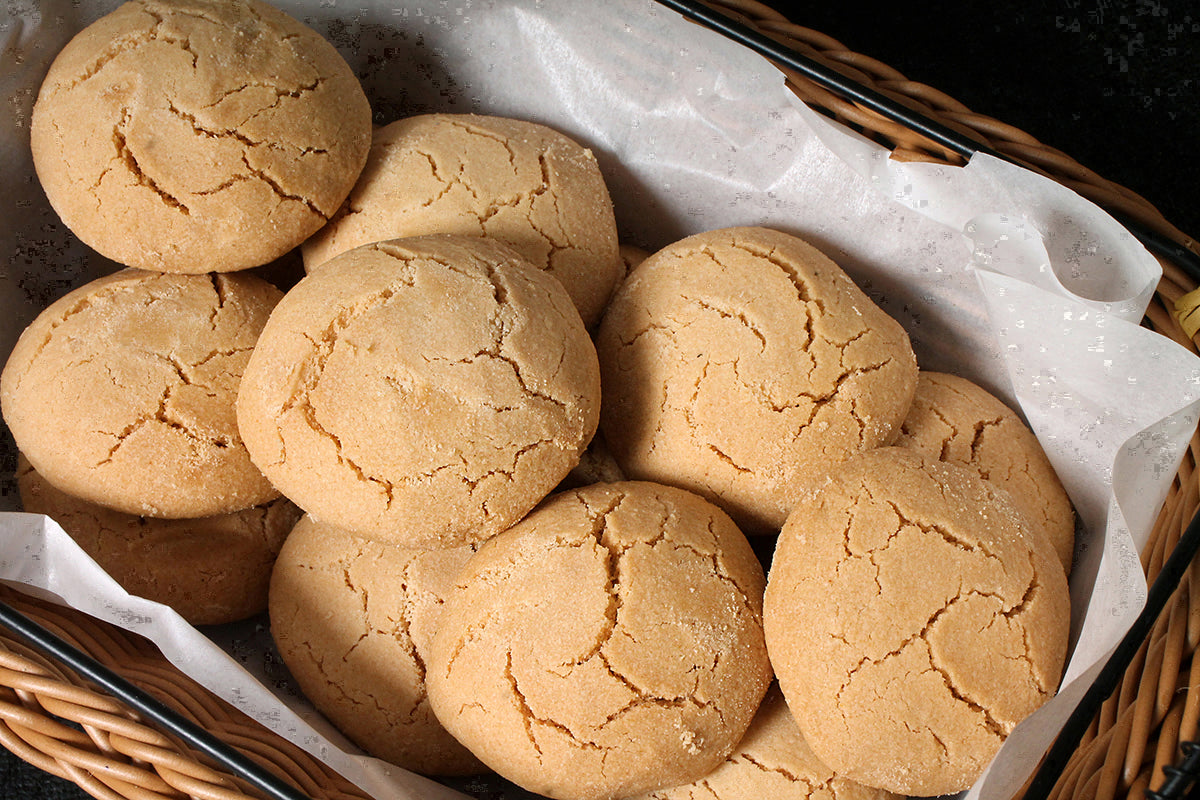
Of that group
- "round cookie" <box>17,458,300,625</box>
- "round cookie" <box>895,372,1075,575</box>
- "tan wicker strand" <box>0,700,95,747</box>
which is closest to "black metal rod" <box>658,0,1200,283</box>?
"round cookie" <box>895,372,1075,575</box>

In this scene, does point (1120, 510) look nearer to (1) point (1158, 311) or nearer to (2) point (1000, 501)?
(2) point (1000, 501)

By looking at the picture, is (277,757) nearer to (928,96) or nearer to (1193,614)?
(1193,614)

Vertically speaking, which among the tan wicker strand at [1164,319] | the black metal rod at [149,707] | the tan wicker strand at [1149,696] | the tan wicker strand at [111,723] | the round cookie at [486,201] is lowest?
the tan wicker strand at [111,723]

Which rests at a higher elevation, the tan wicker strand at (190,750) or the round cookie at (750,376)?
the round cookie at (750,376)

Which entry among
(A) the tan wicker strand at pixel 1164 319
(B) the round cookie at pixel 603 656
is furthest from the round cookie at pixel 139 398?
(A) the tan wicker strand at pixel 1164 319

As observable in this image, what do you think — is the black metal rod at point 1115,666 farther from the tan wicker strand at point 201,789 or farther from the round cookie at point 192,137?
the round cookie at point 192,137

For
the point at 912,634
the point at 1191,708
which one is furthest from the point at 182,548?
the point at 1191,708

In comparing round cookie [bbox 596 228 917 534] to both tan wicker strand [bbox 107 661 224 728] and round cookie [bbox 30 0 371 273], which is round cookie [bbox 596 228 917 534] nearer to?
round cookie [bbox 30 0 371 273]
